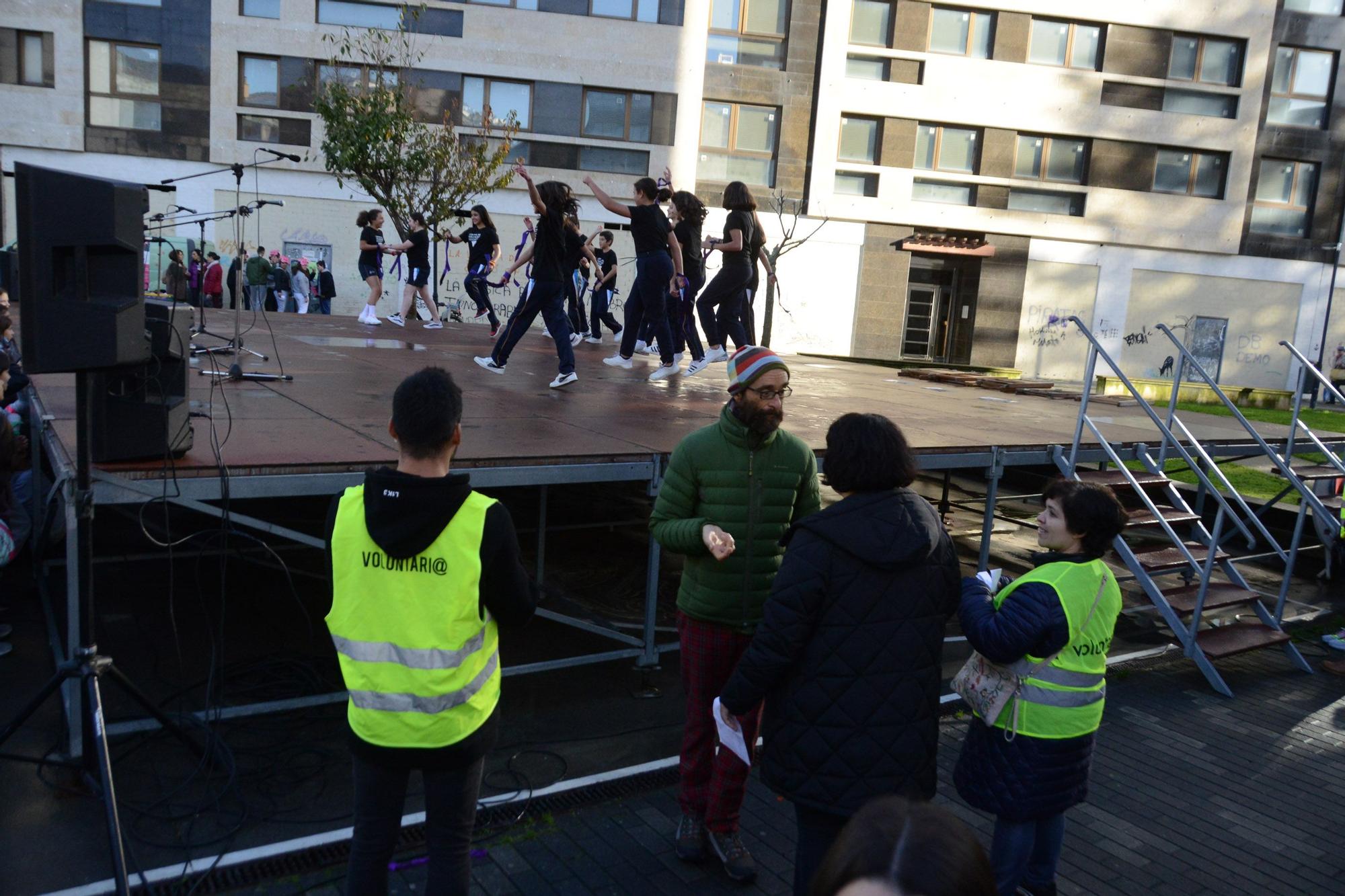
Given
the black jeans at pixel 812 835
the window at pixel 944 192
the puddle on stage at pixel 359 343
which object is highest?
the window at pixel 944 192

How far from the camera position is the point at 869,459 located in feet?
10.0

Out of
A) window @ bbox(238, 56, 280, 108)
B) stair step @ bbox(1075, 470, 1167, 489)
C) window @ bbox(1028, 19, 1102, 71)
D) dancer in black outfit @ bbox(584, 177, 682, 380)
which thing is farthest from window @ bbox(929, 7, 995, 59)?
stair step @ bbox(1075, 470, 1167, 489)

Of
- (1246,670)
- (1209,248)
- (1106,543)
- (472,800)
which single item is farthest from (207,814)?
(1209,248)

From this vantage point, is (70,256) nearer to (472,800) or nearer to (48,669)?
(472,800)

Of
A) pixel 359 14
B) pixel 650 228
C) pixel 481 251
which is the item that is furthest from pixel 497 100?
pixel 650 228

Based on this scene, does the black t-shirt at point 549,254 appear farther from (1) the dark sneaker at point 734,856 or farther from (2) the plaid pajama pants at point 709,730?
(1) the dark sneaker at point 734,856

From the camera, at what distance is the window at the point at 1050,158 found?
32062 millimetres

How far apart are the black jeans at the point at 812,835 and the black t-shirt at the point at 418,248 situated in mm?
12208

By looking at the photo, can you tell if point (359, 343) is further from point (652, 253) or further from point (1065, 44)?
point (1065, 44)

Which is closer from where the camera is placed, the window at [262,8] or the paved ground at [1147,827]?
the paved ground at [1147,827]

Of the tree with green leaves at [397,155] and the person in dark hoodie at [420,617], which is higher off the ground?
the tree with green leaves at [397,155]

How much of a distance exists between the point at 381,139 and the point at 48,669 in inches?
690

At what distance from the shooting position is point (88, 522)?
154 inches

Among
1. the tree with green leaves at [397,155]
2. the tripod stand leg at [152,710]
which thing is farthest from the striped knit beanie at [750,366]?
the tree with green leaves at [397,155]
